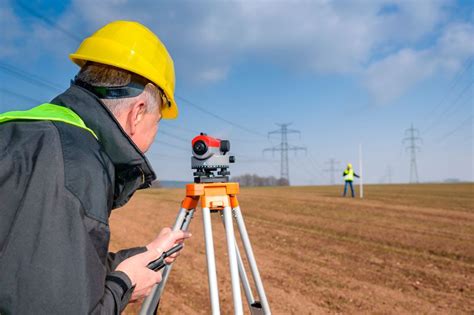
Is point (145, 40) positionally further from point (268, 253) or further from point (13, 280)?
point (268, 253)

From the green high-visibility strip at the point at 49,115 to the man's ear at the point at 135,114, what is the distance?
0.25m

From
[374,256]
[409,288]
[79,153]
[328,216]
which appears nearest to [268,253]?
[374,256]

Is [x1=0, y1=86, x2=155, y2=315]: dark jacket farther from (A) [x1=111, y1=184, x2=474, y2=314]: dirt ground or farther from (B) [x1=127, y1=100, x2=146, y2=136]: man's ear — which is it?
(A) [x1=111, y1=184, x2=474, y2=314]: dirt ground

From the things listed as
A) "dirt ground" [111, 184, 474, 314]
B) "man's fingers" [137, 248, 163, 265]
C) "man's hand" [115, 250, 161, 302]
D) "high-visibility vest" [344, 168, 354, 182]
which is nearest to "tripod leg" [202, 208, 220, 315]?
"man's fingers" [137, 248, 163, 265]

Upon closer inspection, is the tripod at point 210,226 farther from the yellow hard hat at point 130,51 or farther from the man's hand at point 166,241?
the yellow hard hat at point 130,51


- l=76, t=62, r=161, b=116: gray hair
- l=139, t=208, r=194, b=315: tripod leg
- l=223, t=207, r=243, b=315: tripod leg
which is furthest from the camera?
l=139, t=208, r=194, b=315: tripod leg

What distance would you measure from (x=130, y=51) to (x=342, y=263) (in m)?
5.59

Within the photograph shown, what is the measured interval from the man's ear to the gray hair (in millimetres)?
17

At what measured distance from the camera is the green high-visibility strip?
3.67 feet

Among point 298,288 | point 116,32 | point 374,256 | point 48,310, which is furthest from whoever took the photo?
point 374,256

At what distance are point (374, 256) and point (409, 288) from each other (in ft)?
5.56

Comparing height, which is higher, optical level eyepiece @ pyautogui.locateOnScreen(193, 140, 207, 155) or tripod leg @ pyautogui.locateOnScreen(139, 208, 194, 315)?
optical level eyepiece @ pyautogui.locateOnScreen(193, 140, 207, 155)

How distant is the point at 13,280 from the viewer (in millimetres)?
959

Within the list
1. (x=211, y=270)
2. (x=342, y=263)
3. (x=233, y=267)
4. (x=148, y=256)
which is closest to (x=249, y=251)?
(x=233, y=267)
